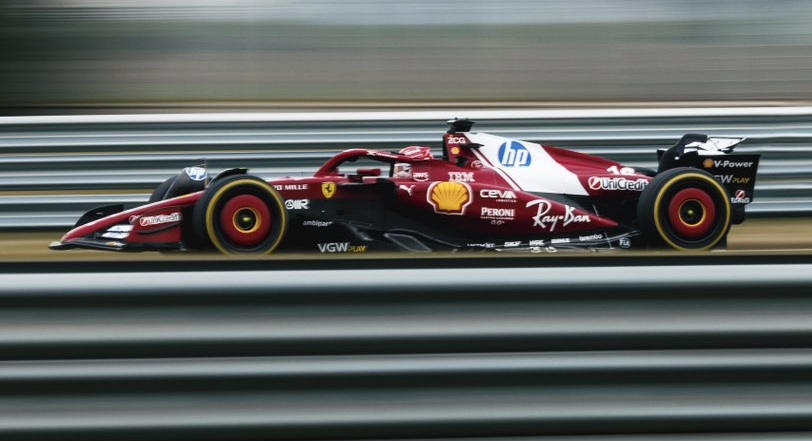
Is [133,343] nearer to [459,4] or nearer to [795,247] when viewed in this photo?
[795,247]

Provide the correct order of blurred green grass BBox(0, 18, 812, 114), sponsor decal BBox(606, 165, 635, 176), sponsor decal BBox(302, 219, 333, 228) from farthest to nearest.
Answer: blurred green grass BBox(0, 18, 812, 114) < sponsor decal BBox(606, 165, 635, 176) < sponsor decal BBox(302, 219, 333, 228)

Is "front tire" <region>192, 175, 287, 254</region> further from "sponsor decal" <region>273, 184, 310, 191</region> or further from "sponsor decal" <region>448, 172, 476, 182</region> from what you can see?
"sponsor decal" <region>448, 172, 476, 182</region>

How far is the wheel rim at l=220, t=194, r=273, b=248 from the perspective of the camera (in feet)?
18.7

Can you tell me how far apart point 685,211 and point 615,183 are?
0.50 m

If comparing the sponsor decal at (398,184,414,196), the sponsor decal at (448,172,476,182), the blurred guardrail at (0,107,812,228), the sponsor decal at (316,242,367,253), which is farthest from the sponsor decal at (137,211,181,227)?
the blurred guardrail at (0,107,812,228)

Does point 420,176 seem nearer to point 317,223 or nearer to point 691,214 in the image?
point 317,223

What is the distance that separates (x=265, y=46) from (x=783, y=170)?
511 cm

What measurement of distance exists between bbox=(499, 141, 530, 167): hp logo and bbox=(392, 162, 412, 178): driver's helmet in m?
0.60

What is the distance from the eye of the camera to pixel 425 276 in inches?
81.2

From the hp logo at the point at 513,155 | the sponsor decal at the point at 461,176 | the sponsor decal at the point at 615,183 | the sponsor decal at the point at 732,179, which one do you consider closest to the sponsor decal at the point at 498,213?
the sponsor decal at the point at 461,176

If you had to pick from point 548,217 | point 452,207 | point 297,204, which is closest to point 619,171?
point 548,217

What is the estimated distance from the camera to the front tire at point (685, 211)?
6.03 m

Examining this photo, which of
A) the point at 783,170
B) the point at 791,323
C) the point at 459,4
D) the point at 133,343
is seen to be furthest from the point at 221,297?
the point at 459,4

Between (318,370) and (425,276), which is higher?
(425,276)
